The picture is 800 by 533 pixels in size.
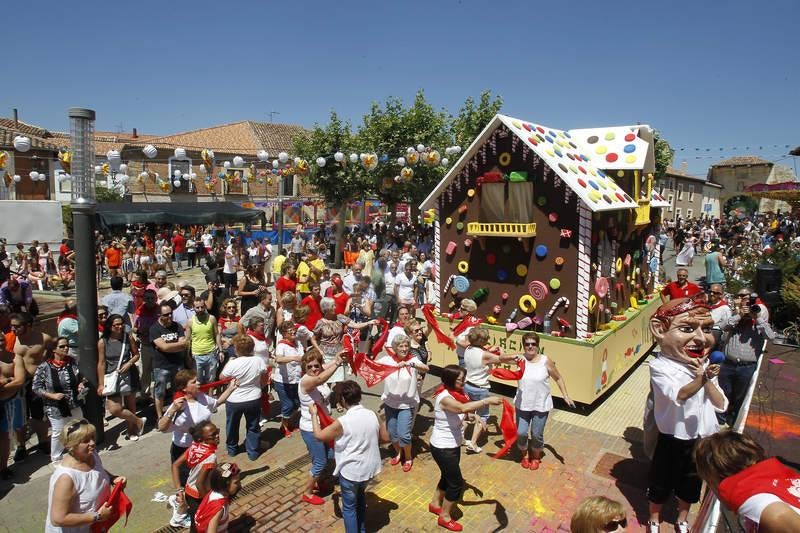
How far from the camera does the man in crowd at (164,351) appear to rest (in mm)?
6609

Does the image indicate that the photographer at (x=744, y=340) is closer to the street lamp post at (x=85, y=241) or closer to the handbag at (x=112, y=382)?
the handbag at (x=112, y=382)

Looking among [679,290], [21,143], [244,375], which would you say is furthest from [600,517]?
[21,143]

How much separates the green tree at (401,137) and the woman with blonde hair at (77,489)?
711 inches

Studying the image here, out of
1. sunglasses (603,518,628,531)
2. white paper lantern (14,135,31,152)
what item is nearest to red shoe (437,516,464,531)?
sunglasses (603,518,628,531)

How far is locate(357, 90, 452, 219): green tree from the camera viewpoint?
21.7m

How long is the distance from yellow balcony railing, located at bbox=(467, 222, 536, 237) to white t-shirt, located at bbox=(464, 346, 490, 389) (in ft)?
8.12

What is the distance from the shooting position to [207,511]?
380 centimetres

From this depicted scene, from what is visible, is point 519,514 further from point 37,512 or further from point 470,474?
point 37,512

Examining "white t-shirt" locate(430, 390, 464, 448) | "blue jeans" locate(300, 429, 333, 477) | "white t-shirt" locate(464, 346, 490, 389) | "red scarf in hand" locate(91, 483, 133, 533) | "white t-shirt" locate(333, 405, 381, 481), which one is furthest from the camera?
"white t-shirt" locate(464, 346, 490, 389)

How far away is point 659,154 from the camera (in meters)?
31.1

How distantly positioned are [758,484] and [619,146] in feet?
26.7

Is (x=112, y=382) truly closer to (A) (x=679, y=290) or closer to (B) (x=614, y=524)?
(B) (x=614, y=524)

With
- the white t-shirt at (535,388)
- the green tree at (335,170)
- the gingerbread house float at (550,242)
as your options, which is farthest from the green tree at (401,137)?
the white t-shirt at (535,388)

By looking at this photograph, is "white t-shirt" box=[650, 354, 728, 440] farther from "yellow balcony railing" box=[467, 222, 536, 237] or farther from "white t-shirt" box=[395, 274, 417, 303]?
"white t-shirt" box=[395, 274, 417, 303]
